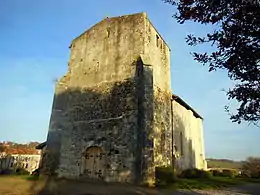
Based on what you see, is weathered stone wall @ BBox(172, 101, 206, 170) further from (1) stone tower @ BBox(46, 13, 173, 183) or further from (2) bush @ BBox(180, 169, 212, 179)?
(1) stone tower @ BBox(46, 13, 173, 183)

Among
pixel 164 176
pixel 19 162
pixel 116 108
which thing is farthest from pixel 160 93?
pixel 19 162

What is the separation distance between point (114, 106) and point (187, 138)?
11.3m

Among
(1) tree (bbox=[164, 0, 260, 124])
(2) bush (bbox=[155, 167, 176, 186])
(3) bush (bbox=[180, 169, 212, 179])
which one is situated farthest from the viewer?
(3) bush (bbox=[180, 169, 212, 179])

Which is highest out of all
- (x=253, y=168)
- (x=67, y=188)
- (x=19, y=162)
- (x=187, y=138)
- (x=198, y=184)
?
(x=187, y=138)

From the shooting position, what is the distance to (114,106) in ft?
59.3

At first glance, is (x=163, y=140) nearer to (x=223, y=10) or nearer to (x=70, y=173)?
(x=70, y=173)

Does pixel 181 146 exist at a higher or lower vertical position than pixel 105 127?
lower

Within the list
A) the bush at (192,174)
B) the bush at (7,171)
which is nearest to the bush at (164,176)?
the bush at (192,174)

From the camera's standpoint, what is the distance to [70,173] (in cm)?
1833

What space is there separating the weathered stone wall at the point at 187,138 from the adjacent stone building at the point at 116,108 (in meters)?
0.27

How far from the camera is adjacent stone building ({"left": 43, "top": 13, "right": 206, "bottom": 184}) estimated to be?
16.4 meters

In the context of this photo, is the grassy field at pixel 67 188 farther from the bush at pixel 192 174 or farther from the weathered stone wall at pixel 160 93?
the bush at pixel 192 174

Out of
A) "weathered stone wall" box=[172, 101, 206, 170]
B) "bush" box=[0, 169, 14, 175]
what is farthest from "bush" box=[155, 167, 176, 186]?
"bush" box=[0, 169, 14, 175]

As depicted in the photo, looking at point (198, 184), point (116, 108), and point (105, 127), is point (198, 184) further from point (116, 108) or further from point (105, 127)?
point (116, 108)
